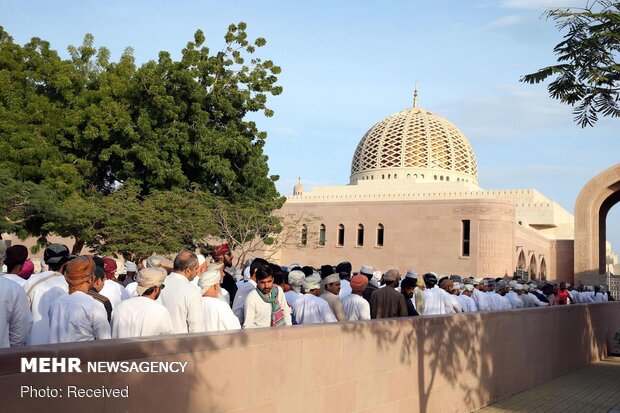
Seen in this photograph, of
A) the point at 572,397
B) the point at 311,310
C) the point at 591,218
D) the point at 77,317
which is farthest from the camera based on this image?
the point at 591,218

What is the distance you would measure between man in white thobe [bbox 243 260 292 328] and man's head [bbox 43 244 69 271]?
5.23ft

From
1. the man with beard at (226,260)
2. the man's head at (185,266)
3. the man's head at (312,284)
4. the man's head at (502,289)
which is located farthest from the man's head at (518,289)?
the man's head at (185,266)

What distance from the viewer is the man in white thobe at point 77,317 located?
3.99 meters

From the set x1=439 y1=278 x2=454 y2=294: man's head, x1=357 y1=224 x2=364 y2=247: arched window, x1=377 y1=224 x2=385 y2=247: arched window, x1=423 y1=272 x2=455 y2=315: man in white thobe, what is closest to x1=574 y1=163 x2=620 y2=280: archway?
x1=377 y1=224 x2=385 y2=247: arched window

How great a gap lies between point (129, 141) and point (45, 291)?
553 inches

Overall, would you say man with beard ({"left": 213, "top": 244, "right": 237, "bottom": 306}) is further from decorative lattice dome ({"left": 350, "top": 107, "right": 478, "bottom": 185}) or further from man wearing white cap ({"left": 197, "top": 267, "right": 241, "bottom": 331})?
decorative lattice dome ({"left": 350, "top": 107, "right": 478, "bottom": 185})

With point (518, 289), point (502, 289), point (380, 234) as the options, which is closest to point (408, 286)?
point (502, 289)

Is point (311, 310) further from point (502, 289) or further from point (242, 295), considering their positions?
point (502, 289)

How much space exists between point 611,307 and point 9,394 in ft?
45.4

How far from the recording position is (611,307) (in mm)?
14336

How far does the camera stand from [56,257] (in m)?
5.65

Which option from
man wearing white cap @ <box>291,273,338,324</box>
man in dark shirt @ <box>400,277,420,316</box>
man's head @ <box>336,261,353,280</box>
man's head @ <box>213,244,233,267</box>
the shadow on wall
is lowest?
the shadow on wall

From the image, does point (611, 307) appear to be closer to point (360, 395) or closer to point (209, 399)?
point (360, 395)

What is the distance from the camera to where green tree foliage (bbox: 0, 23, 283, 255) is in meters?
17.5
